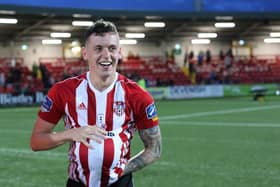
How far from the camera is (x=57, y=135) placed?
3.41 meters

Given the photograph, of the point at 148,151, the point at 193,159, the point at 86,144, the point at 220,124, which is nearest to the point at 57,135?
the point at 86,144

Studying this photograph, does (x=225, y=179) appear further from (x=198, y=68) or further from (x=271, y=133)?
(x=198, y=68)

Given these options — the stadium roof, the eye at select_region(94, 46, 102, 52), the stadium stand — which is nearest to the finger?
the eye at select_region(94, 46, 102, 52)

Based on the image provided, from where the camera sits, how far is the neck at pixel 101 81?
3484 millimetres

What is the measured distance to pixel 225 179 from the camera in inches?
321

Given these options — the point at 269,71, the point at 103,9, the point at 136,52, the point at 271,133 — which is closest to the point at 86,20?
the point at 103,9

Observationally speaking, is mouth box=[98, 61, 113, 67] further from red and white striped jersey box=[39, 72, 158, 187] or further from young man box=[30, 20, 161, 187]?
red and white striped jersey box=[39, 72, 158, 187]

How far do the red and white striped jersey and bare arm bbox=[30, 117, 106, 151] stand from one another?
0.06 metres

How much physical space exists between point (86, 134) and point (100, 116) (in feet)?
0.71

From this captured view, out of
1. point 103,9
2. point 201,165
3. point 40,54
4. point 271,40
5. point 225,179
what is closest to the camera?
point 225,179

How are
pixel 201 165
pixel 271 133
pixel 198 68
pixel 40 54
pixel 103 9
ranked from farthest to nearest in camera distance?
1. pixel 198 68
2. pixel 40 54
3. pixel 103 9
4. pixel 271 133
5. pixel 201 165

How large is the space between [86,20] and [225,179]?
1124 inches

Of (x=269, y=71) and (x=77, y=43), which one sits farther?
(x=269, y=71)

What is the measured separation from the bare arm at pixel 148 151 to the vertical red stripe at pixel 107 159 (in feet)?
0.50
